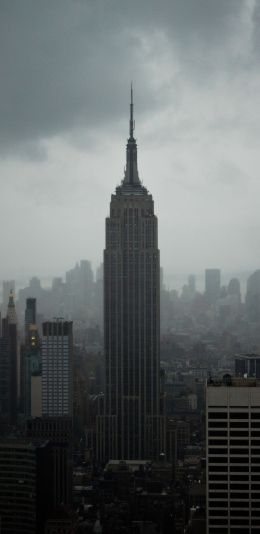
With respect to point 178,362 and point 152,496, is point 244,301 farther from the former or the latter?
point 178,362

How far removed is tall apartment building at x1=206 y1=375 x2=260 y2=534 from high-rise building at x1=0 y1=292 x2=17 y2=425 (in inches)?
230

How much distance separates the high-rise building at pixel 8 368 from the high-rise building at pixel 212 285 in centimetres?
225

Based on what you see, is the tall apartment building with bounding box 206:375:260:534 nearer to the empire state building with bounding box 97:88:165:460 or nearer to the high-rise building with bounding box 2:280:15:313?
the high-rise building with bounding box 2:280:15:313

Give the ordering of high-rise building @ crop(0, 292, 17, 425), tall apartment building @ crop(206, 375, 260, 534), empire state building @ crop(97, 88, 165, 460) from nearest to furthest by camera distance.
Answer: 1. tall apartment building @ crop(206, 375, 260, 534)
2. high-rise building @ crop(0, 292, 17, 425)
3. empire state building @ crop(97, 88, 165, 460)

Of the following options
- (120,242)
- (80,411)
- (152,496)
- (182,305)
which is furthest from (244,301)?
(120,242)

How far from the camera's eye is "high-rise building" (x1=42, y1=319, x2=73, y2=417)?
47.5 feet

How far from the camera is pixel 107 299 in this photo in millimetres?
16797

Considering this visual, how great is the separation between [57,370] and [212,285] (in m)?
4.95

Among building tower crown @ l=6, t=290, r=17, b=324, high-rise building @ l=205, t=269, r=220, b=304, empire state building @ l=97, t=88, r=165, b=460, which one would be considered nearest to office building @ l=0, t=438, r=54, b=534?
building tower crown @ l=6, t=290, r=17, b=324

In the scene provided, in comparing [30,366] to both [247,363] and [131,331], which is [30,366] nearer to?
[131,331]

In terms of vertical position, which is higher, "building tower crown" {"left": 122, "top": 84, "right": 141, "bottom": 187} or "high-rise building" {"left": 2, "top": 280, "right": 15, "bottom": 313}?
"building tower crown" {"left": 122, "top": 84, "right": 141, "bottom": 187}

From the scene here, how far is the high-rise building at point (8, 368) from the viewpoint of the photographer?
13699 mm

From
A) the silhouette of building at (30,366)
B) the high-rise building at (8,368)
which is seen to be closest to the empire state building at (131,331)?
the silhouette of building at (30,366)

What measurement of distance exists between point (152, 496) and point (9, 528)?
2950 millimetres
